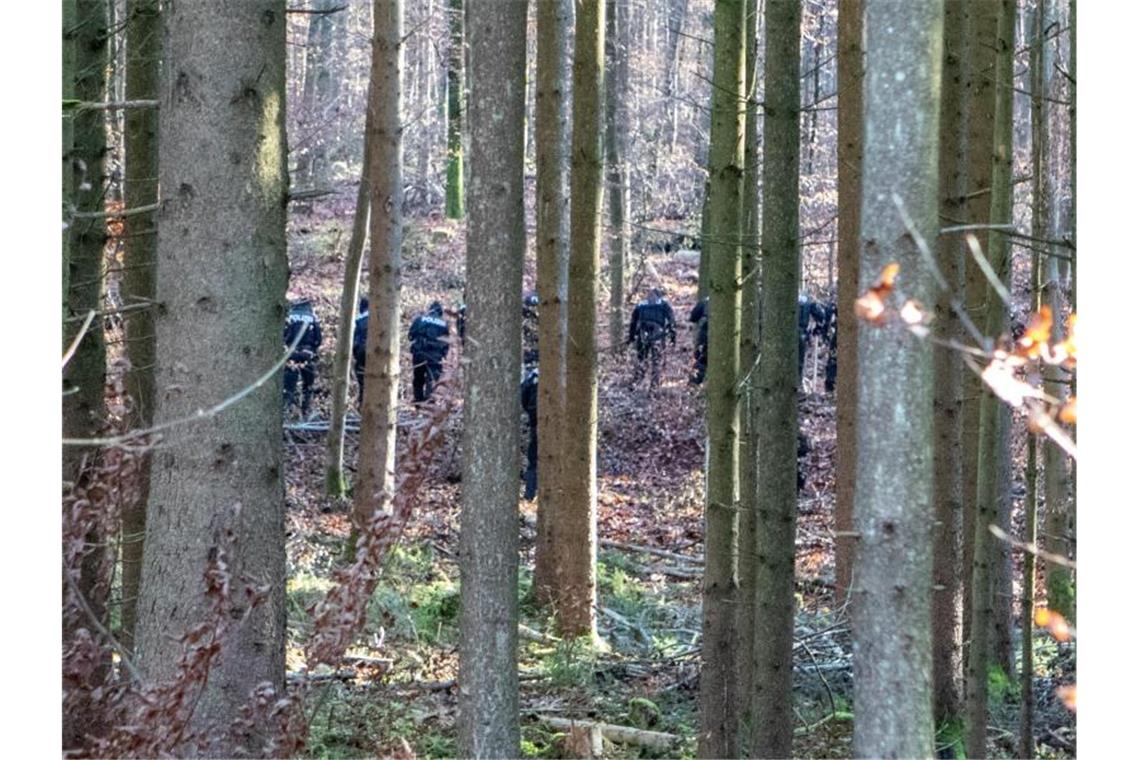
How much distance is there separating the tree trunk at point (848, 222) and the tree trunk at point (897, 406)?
4846 millimetres

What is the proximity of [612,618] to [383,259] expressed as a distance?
11.9 ft

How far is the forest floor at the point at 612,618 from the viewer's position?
7.93 meters

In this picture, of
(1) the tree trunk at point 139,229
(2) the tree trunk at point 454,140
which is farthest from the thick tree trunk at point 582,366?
(2) the tree trunk at point 454,140

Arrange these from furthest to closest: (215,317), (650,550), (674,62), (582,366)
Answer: (674,62), (650,550), (582,366), (215,317)

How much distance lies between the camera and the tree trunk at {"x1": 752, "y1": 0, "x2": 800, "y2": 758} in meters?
6.48

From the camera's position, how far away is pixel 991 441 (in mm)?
6824

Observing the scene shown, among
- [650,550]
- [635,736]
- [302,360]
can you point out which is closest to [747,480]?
[635,736]

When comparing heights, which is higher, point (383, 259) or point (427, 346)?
point (383, 259)

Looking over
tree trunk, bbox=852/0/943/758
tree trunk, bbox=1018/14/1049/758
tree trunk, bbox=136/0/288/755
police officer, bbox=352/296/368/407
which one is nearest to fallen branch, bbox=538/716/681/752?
tree trunk, bbox=1018/14/1049/758

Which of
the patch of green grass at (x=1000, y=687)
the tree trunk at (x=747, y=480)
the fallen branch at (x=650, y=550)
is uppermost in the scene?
the tree trunk at (x=747, y=480)

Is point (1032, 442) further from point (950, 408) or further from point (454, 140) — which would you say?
point (454, 140)

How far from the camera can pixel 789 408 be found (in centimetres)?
649

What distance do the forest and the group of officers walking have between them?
12.4 ft

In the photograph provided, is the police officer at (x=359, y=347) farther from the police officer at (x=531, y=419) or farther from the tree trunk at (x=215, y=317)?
the tree trunk at (x=215, y=317)
